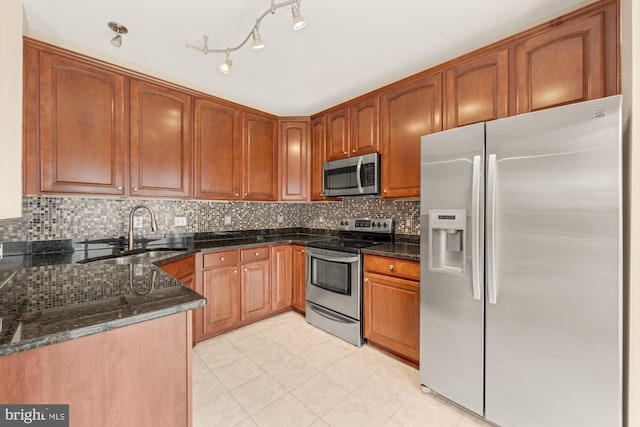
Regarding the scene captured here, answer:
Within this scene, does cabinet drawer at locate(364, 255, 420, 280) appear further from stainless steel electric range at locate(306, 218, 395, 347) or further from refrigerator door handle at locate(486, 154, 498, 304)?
refrigerator door handle at locate(486, 154, 498, 304)

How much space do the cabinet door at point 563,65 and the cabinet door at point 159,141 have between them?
8.96ft

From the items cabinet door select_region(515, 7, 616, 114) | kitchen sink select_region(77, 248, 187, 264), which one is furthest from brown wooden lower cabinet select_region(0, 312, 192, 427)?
cabinet door select_region(515, 7, 616, 114)

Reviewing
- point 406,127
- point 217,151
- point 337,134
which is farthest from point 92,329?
point 337,134

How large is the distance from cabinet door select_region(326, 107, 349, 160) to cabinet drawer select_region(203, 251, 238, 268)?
1519mm

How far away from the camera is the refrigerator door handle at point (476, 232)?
1.55 m

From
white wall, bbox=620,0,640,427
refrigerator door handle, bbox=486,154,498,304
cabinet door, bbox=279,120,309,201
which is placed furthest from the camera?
cabinet door, bbox=279,120,309,201

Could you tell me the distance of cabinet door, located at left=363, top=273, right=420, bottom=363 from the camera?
2.09 m

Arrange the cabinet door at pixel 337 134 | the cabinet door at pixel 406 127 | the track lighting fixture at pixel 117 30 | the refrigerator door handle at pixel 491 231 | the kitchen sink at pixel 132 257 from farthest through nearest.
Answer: the cabinet door at pixel 337 134 → the cabinet door at pixel 406 127 → the kitchen sink at pixel 132 257 → the track lighting fixture at pixel 117 30 → the refrigerator door handle at pixel 491 231

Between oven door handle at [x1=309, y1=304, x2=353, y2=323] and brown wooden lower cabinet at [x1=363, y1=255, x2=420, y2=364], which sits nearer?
brown wooden lower cabinet at [x1=363, y1=255, x2=420, y2=364]

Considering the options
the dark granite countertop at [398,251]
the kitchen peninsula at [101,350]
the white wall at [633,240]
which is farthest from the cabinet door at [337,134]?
the kitchen peninsula at [101,350]

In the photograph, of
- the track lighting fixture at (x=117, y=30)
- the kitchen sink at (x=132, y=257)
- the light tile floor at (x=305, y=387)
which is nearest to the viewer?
the light tile floor at (x=305, y=387)

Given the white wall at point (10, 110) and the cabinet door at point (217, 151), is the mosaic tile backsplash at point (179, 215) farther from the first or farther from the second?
the white wall at point (10, 110)

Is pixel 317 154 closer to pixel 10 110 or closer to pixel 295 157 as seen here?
pixel 295 157

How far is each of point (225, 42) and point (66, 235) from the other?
1.98 meters
